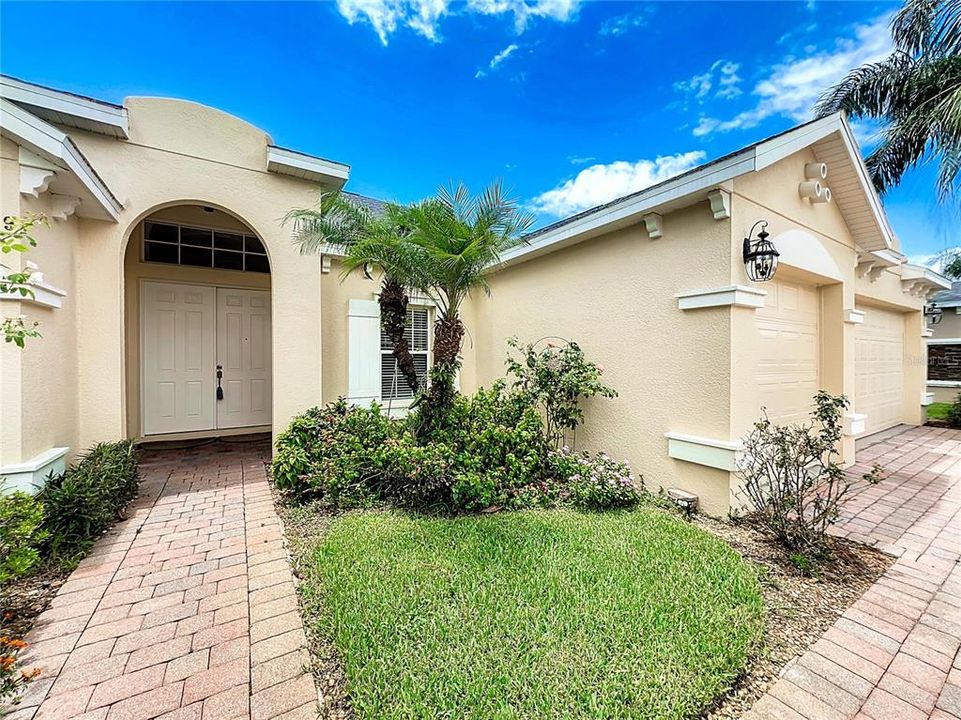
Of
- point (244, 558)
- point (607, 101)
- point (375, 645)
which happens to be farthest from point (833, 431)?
point (607, 101)

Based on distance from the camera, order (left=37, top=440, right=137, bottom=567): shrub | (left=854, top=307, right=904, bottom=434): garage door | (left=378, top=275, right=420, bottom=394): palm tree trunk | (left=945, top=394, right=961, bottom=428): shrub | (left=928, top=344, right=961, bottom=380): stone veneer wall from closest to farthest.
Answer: (left=37, top=440, right=137, bottom=567): shrub → (left=378, top=275, right=420, bottom=394): palm tree trunk → (left=854, top=307, right=904, bottom=434): garage door → (left=945, top=394, right=961, bottom=428): shrub → (left=928, top=344, right=961, bottom=380): stone veneer wall

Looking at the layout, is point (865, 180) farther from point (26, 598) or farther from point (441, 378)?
point (26, 598)

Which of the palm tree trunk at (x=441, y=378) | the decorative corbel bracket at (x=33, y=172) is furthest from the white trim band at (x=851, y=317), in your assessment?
the decorative corbel bracket at (x=33, y=172)

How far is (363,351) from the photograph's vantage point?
25.0 ft

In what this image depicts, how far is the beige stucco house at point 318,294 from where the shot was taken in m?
4.62

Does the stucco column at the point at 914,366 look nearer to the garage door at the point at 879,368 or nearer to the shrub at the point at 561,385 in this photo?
the garage door at the point at 879,368

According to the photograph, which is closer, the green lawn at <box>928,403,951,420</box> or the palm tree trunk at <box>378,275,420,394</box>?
the palm tree trunk at <box>378,275,420,394</box>

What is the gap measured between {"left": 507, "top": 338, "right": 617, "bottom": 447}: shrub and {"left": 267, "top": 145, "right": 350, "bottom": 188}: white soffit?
14.5ft

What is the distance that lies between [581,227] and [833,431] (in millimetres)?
4067

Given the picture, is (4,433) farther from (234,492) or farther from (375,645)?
(375,645)

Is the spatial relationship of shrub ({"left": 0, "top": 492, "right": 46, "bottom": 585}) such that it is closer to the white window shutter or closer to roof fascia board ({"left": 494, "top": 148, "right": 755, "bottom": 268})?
the white window shutter

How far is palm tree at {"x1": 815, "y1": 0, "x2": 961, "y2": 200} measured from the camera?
8.10 meters

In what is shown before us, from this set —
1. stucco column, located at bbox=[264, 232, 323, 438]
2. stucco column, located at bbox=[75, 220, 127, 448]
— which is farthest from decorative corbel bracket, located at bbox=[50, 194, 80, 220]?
stucco column, located at bbox=[264, 232, 323, 438]

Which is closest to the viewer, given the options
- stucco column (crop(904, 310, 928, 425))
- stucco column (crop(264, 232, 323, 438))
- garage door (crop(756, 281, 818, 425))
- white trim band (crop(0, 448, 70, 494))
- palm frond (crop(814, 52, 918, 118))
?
white trim band (crop(0, 448, 70, 494))
